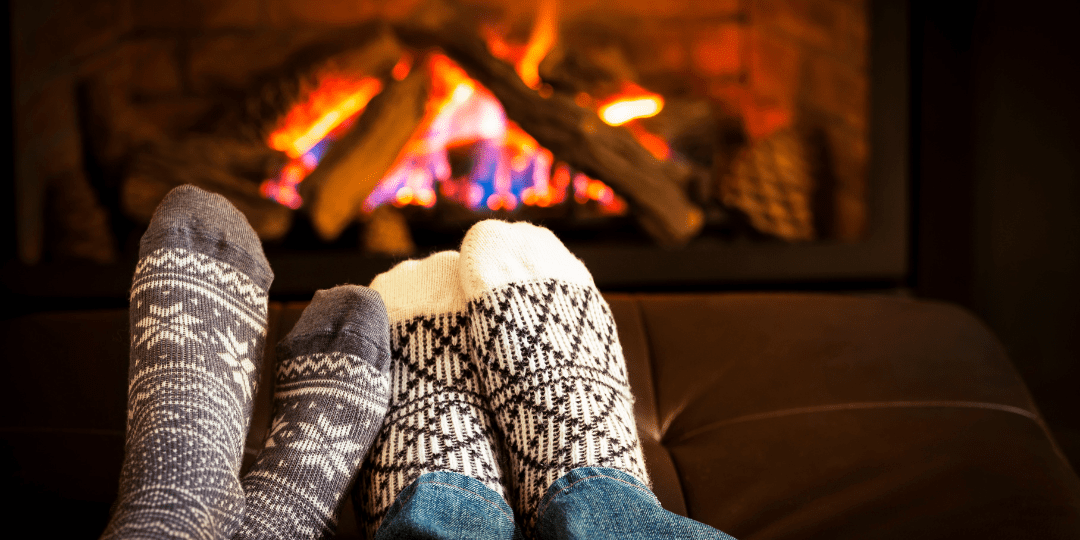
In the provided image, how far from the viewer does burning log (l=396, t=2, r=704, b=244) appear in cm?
125

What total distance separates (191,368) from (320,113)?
864mm

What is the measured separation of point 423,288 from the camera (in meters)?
0.75

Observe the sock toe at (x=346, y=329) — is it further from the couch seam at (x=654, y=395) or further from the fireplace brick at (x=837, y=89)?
the fireplace brick at (x=837, y=89)

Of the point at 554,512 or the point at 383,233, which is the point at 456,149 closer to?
the point at 383,233

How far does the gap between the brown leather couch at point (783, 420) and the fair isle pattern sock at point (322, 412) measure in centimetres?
12

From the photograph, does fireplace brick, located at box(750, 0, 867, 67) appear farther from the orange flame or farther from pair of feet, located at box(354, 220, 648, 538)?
pair of feet, located at box(354, 220, 648, 538)

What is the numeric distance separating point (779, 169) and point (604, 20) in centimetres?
49

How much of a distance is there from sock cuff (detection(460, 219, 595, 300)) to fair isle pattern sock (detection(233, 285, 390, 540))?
99 millimetres

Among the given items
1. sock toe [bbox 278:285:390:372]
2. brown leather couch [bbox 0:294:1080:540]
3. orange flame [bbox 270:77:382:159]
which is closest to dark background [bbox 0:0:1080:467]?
orange flame [bbox 270:77:382:159]

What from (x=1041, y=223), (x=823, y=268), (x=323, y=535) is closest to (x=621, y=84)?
(x=823, y=268)

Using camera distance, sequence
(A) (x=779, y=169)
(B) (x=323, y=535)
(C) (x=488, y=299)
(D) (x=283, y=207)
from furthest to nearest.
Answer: (A) (x=779, y=169) < (D) (x=283, y=207) < (C) (x=488, y=299) < (B) (x=323, y=535)

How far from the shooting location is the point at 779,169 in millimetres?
1397

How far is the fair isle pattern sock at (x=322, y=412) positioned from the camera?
1.88ft

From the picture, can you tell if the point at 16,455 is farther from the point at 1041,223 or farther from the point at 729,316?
the point at 1041,223
